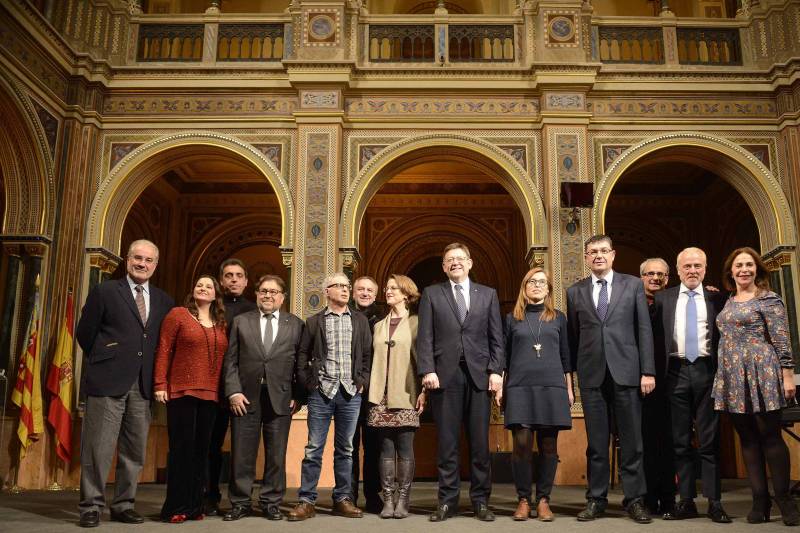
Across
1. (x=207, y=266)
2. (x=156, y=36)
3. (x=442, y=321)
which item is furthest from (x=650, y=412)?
(x=207, y=266)

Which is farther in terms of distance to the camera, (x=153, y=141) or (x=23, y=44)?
(x=153, y=141)

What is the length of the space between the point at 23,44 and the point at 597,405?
6068 mm

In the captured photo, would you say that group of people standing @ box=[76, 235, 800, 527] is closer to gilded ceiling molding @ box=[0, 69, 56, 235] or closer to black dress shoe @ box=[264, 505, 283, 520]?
black dress shoe @ box=[264, 505, 283, 520]

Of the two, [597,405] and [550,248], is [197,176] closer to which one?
[550,248]

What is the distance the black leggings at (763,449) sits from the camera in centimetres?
362

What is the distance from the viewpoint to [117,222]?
786cm

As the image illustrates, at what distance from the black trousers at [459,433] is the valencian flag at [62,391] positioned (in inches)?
173

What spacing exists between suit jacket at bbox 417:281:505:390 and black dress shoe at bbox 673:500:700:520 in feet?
3.73

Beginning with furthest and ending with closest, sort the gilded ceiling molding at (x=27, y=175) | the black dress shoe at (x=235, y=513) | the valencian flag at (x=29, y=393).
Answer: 1. the gilded ceiling molding at (x=27, y=175)
2. the valencian flag at (x=29, y=393)
3. the black dress shoe at (x=235, y=513)

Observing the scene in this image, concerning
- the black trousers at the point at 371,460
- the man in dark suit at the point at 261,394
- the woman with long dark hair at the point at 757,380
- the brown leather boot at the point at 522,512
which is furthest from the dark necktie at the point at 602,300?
the man in dark suit at the point at 261,394

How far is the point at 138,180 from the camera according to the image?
7996 millimetres

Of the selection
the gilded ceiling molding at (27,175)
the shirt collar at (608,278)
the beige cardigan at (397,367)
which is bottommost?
the beige cardigan at (397,367)

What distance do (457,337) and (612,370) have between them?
821mm

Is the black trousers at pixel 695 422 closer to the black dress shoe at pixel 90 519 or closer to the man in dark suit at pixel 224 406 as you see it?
the man in dark suit at pixel 224 406
